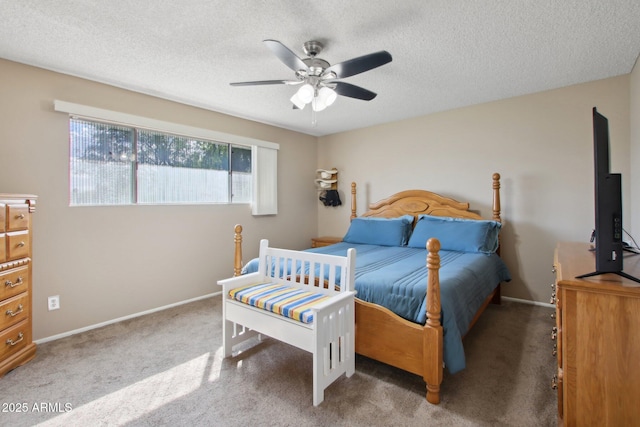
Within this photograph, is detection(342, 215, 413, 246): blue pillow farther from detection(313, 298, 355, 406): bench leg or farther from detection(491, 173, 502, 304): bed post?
detection(313, 298, 355, 406): bench leg

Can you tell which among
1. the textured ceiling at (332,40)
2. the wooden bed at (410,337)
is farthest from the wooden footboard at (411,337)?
the textured ceiling at (332,40)

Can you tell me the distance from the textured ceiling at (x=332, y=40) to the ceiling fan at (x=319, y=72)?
212 mm

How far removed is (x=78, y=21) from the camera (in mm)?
1842

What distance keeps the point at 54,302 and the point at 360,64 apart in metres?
3.08

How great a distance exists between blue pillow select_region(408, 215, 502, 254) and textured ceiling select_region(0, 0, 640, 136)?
1392 millimetres

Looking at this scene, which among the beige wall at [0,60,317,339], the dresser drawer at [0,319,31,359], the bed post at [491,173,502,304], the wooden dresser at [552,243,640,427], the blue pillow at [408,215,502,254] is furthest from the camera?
the bed post at [491,173,502,304]

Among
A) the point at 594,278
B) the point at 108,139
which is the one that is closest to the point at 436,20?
the point at 594,278

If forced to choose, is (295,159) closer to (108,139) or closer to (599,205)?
(108,139)

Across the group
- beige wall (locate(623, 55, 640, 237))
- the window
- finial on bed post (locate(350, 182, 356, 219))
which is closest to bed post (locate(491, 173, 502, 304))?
beige wall (locate(623, 55, 640, 237))

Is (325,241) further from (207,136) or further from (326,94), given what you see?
(326,94)

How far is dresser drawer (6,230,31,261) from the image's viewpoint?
1992 mm

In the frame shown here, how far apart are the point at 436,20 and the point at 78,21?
2.24 metres

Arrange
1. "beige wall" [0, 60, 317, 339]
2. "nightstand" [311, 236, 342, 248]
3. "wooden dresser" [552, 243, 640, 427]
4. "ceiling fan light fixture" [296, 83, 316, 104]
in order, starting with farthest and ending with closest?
"nightstand" [311, 236, 342, 248], "beige wall" [0, 60, 317, 339], "ceiling fan light fixture" [296, 83, 316, 104], "wooden dresser" [552, 243, 640, 427]

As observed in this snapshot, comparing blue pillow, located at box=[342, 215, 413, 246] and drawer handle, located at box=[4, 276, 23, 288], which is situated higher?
blue pillow, located at box=[342, 215, 413, 246]
